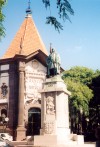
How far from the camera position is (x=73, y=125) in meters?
44.1

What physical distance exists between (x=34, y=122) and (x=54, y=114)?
15.7 m

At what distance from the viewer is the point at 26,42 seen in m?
36.5

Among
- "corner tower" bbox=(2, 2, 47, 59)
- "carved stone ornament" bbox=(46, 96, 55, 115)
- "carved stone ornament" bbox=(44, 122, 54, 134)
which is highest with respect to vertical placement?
"corner tower" bbox=(2, 2, 47, 59)

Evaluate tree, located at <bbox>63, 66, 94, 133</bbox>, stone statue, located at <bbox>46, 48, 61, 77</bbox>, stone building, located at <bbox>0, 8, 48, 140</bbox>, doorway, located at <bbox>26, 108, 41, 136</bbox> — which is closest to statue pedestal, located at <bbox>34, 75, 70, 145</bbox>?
stone statue, located at <bbox>46, 48, 61, 77</bbox>

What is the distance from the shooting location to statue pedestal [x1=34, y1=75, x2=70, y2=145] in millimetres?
16445

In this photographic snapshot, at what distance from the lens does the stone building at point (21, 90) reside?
104ft

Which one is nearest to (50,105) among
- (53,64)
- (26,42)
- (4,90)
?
(53,64)

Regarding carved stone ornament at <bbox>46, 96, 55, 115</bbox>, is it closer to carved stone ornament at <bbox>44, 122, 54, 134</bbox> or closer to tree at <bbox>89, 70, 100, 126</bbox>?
carved stone ornament at <bbox>44, 122, 54, 134</bbox>

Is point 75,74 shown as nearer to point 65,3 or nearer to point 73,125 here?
point 73,125

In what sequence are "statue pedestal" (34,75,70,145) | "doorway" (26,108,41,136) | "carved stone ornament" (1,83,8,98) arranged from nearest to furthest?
"statue pedestal" (34,75,70,145), "doorway" (26,108,41,136), "carved stone ornament" (1,83,8,98)

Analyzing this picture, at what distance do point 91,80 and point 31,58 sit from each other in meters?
16.4

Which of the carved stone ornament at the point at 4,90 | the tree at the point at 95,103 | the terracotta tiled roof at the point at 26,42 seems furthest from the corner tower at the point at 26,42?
the tree at the point at 95,103

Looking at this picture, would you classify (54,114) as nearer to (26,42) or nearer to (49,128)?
(49,128)

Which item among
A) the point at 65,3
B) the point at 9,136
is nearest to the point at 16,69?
the point at 9,136
